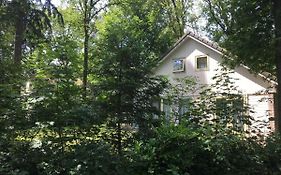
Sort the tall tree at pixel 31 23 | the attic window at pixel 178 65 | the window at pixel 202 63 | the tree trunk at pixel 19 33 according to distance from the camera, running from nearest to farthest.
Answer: the tree trunk at pixel 19 33
the tall tree at pixel 31 23
the window at pixel 202 63
the attic window at pixel 178 65

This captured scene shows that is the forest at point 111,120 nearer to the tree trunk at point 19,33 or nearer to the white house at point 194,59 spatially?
the tree trunk at point 19,33

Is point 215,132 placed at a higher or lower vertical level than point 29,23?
lower

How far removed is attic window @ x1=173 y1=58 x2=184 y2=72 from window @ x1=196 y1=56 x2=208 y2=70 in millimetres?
947

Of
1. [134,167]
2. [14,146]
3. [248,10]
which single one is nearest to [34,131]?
[14,146]

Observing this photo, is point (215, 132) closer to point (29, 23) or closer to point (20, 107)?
point (20, 107)

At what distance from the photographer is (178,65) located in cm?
2114

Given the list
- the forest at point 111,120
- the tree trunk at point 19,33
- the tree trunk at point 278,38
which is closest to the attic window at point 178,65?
the tree trunk at point 19,33

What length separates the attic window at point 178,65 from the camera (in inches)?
824

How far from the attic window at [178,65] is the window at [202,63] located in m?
0.95

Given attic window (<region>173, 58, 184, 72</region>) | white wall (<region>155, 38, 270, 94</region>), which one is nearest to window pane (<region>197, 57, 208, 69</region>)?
white wall (<region>155, 38, 270, 94</region>)

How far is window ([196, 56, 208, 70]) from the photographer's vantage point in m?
20.0

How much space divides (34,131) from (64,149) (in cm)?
51

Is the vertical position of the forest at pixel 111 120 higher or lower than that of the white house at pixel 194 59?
lower

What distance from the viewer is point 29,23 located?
1349 cm
